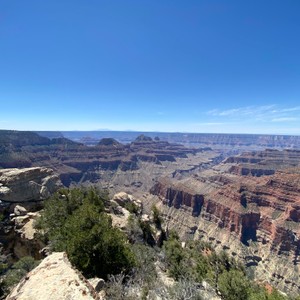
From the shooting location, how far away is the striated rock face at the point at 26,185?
4166 cm

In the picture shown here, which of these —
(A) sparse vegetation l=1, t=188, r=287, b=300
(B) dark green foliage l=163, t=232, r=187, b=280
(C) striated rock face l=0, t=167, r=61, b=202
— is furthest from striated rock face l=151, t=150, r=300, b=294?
(C) striated rock face l=0, t=167, r=61, b=202

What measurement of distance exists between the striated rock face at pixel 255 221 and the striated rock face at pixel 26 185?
88.1m

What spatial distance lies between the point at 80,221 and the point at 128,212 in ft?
96.3

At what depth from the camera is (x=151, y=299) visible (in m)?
16.1

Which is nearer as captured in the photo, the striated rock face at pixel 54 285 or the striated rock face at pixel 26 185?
the striated rock face at pixel 54 285

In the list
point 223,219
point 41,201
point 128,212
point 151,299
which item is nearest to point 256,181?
point 223,219

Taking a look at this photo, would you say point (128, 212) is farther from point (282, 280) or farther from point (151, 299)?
point (282, 280)

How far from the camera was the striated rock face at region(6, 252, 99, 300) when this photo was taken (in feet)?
38.2

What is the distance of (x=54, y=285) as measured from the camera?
40.7 ft

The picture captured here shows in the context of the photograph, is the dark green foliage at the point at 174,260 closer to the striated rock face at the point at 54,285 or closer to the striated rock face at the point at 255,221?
the striated rock face at the point at 54,285

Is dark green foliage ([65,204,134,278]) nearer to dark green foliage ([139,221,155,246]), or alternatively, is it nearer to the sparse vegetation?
the sparse vegetation

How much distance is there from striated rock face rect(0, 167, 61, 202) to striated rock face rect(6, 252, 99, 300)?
31948 mm

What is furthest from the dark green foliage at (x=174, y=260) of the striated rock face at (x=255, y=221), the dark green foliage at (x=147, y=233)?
the striated rock face at (x=255, y=221)

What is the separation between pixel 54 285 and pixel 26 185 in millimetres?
36237
